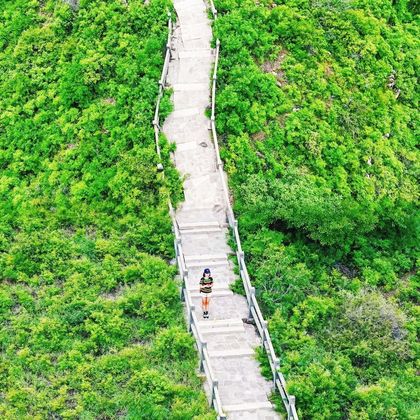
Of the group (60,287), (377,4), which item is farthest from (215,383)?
(377,4)

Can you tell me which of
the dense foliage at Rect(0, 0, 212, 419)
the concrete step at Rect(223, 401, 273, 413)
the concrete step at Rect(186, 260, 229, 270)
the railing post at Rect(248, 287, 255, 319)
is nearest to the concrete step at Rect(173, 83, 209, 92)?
the dense foliage at Rect(0, 0, 212, 419)

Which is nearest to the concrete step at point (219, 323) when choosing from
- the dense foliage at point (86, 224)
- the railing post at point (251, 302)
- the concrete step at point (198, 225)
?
the railing post at point (251, 302)

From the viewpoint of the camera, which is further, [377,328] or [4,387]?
[377,328]

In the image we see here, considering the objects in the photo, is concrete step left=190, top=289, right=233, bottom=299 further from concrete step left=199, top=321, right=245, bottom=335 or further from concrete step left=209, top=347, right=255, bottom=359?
concrete step left=209, top=347, right=255, bottom=359

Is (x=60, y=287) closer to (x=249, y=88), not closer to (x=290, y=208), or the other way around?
(x=290, y=208)

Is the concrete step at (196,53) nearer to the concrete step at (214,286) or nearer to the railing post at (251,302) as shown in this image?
the concrete step at (214,286)

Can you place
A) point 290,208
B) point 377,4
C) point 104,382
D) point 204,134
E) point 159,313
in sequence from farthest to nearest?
1. point 377,4
2. point 204,134
3. point 290,208
4. point 159,313
5. point 104,382
